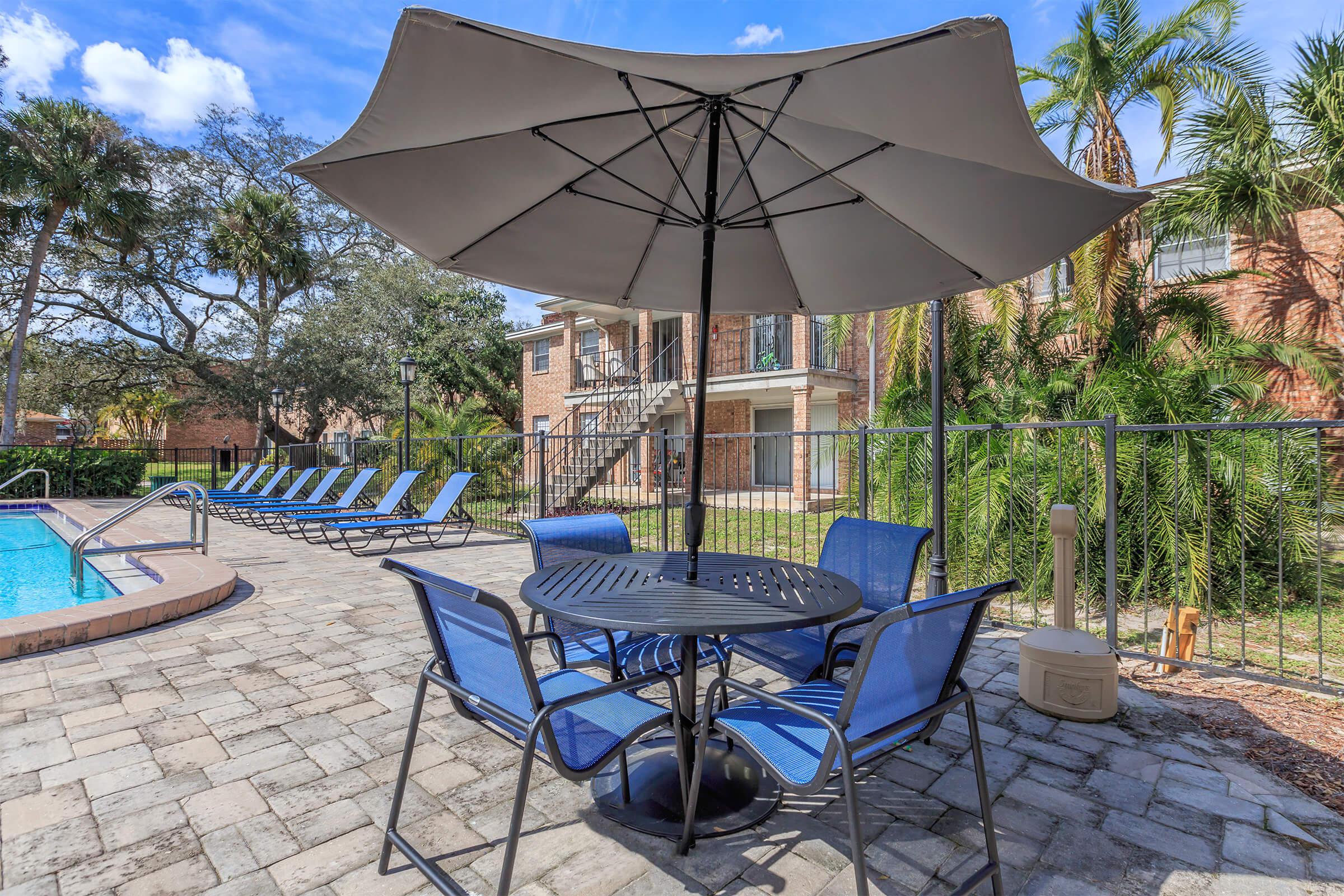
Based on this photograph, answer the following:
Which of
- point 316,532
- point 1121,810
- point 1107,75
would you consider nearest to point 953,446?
point 1121,810

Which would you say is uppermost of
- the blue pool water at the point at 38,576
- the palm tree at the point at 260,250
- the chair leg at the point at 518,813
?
the palm tree at the point at 260,250

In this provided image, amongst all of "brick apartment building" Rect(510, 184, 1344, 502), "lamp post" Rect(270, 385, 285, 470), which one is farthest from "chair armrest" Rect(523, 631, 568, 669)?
"lamp post" Rect(270, 385, 285, 470)

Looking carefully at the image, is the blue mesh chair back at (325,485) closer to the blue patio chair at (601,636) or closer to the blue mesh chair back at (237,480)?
the blue mesh chair back at (237,480)

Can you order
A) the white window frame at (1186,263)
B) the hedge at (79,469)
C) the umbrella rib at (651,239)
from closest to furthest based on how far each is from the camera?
the umbrella rib at (651,239) < the white window frame at (1186,263) < the hedge at (79,469)

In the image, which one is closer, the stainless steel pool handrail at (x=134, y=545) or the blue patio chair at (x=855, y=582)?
the blue patio chair at (x=855, y=582)

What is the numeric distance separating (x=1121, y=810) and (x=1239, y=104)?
8.81 metres

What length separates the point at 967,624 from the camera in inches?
69.1

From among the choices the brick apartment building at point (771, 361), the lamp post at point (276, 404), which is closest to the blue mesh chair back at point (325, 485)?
the brick apartment building at point (771, 361)

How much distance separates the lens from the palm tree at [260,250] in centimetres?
2058

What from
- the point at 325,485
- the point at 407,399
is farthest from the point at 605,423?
the point at 325,485

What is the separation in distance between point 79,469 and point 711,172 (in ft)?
63.5

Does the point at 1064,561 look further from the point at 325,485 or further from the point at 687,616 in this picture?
the point at 325,485

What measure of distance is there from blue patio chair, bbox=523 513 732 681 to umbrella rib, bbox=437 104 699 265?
1314mm

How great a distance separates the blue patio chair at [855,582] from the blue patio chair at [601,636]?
0.20 meters
